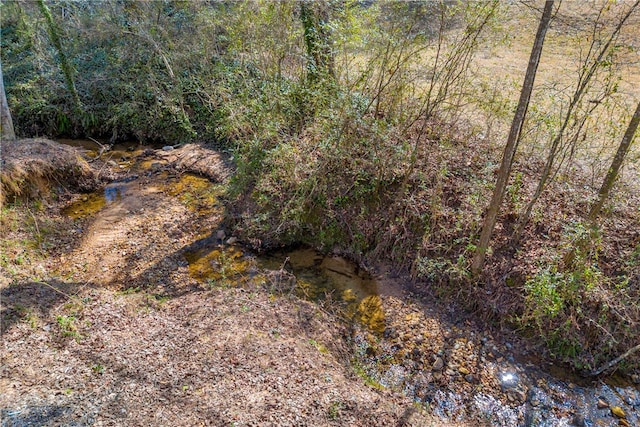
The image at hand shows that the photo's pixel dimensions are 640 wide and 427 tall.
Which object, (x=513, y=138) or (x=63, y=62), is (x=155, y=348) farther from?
(x=63, y=62)

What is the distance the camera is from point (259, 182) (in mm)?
6637

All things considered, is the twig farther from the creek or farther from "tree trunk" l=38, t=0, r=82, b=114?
"tree trunk" l=38, t=0, r=82, b=114

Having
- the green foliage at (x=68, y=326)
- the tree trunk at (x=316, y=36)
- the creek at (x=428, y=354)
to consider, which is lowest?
the creek at (x=428, y=354)

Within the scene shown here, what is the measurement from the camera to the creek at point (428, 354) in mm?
3992

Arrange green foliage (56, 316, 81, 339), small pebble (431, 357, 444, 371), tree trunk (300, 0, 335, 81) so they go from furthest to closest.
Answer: tree trunk (300, 0, 335, 81)
small pebble (431, 357, 444, 371)
green foliage (56, 316, 81, 339)

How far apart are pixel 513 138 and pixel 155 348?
14.4ft

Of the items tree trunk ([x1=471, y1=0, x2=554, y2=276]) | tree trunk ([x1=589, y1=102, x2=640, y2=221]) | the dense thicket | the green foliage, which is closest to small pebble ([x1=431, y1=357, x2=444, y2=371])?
the dense thicket

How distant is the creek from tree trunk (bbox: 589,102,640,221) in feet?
6.32

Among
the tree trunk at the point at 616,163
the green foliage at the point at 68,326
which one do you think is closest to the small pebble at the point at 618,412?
the tree trunk at the point at 616,163

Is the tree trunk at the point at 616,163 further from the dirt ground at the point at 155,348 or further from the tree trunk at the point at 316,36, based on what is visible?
the tree trunk at the point at 316,36

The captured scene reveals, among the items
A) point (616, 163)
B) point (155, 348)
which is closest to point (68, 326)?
point (155, 348)

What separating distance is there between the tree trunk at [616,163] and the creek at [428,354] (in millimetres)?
1927

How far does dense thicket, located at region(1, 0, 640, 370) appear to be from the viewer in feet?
14.4

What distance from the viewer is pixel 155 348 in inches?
153
